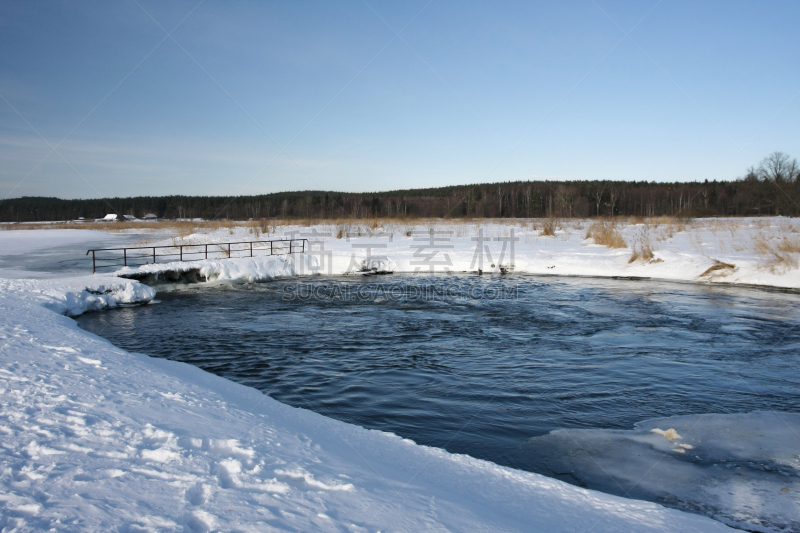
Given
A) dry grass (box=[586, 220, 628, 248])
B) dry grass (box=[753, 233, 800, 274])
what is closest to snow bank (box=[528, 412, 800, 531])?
dry grass (box=[753, 233, 800, 274])

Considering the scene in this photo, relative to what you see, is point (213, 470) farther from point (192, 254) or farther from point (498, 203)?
point (498, 203)

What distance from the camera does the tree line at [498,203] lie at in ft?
197

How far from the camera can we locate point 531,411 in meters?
6.40

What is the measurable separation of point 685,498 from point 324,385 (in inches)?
190

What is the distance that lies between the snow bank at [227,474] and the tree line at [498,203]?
135 ft

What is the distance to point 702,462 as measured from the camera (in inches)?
192

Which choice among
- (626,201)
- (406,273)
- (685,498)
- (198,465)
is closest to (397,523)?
(198,465)

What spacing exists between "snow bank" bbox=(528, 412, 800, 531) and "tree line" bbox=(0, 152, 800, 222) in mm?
38788

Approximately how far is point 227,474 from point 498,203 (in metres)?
94.6

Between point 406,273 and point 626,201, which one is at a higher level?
point 626,201

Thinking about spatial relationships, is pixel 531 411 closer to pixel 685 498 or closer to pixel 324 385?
pixel 685 498

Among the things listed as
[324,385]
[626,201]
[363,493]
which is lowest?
[324,385]

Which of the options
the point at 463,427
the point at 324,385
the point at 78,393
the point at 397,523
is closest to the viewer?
the point at 397,523

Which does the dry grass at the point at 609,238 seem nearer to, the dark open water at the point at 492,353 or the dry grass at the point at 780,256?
the dry grass at the point at 780,256
